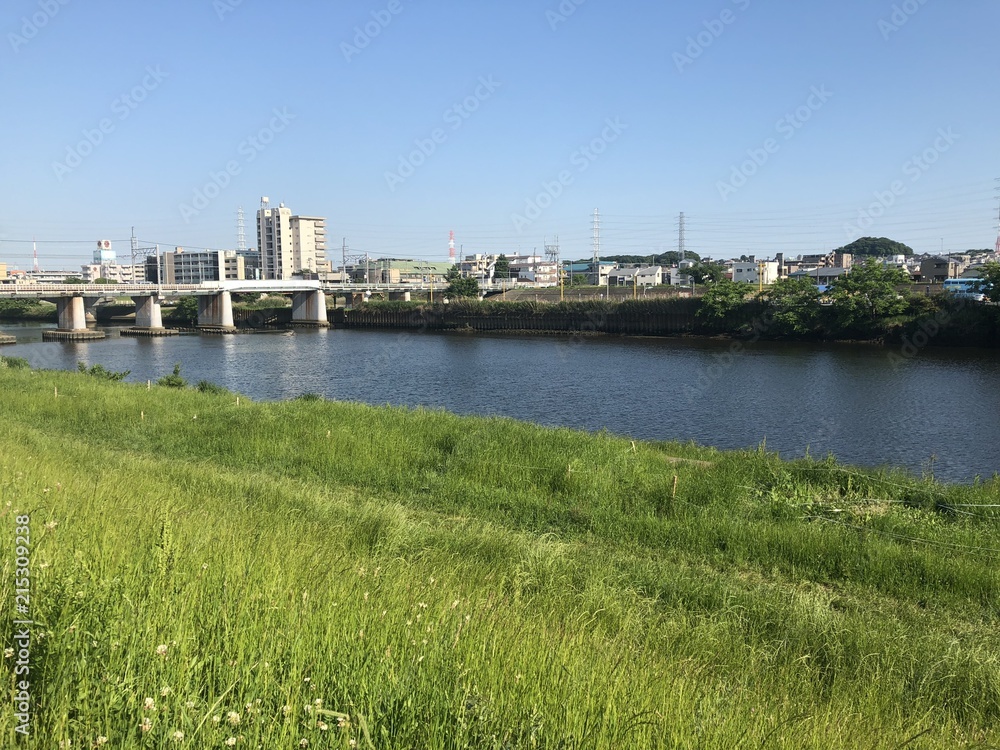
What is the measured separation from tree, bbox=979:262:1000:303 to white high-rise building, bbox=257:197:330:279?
495 ft

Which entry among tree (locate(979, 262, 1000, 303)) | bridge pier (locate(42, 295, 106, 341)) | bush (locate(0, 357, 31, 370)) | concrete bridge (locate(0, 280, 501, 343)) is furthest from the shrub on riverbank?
tree (locate(979, 262, 1000, 303))

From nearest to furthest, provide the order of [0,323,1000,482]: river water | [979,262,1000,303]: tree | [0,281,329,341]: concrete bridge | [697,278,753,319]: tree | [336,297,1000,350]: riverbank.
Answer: [0,323,1000,482]: river water < [979,262,1000,303]: tree < [336,297,1000,350]: riverbank < [697,278,753,319]: tree < [0,281,329,341]: concrete bridge

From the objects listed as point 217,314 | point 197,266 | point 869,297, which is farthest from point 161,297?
point 197,266

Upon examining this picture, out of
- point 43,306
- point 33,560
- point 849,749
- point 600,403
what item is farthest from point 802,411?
point 43,306

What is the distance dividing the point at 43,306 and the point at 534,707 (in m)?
135

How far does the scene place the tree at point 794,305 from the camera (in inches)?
2372

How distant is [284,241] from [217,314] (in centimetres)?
9497

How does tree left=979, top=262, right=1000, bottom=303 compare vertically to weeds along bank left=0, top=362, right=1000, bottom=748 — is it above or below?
above

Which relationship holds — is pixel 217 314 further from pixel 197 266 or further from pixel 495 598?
pixel 197 266

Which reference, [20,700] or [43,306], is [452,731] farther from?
[43,306]

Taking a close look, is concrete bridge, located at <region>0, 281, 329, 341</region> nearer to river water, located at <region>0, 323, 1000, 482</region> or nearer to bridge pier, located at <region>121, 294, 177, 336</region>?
bridge pier, located at <region>121, 294, 177, 336</region>

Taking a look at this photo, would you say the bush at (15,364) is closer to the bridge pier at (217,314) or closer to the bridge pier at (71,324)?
the bridge pier at (71,324)

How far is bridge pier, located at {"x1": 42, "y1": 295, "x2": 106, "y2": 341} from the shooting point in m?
72.9

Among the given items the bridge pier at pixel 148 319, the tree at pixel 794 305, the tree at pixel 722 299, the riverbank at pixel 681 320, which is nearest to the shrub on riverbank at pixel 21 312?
the bridge pier at pixel 148 319
